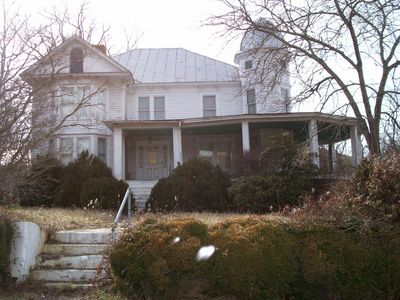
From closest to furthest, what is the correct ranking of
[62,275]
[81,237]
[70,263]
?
[62,275]
[70,263]
[81,237]

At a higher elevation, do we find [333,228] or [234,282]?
[333,228]

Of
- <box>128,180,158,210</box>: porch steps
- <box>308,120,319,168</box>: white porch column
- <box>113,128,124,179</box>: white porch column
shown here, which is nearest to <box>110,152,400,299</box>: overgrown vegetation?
<box>308,120,319,168</box>: white porch column

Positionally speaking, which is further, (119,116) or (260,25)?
(119,116)

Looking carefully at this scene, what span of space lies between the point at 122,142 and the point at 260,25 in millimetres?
10536

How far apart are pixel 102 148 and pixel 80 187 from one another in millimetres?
8113

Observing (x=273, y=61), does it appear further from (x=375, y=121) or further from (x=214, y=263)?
(x=214, y=263)

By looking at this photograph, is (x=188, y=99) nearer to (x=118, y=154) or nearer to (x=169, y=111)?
(x=169, y=111)

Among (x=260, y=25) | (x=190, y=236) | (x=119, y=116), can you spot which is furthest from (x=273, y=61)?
(x=119, y=116)

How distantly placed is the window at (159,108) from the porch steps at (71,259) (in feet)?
61.4

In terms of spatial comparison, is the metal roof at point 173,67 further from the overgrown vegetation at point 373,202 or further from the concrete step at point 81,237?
the overgrown vegetation at point 373,202

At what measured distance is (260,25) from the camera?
15.3m

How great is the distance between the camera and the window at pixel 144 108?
2719 centimetres

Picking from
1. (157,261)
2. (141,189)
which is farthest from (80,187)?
(157,261)

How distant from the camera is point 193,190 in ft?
57.1
